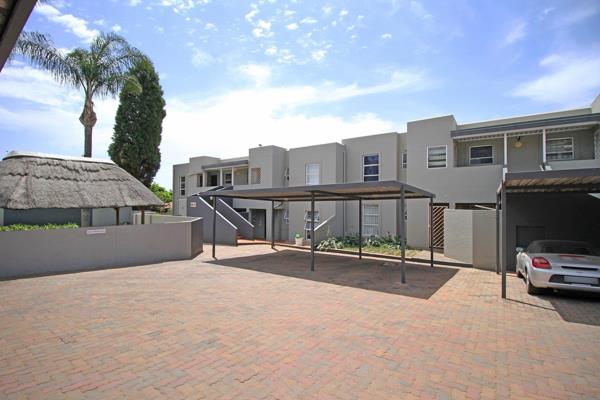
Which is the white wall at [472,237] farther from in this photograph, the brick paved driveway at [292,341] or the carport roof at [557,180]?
the brick paved driveway at [292,341]

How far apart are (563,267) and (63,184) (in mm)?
16162

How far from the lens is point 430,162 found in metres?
16.5

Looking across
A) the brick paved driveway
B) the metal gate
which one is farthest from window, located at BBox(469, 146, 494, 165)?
the brick paved driveway

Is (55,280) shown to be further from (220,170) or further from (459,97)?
(220,170)

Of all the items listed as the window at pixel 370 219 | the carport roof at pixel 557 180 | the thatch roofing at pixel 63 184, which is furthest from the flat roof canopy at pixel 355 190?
the window at pixel 370 219

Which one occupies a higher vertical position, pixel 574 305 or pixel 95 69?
pixel 95 69

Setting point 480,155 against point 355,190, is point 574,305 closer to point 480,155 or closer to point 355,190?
point 355,190

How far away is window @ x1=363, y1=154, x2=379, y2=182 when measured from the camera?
18953 millimetres

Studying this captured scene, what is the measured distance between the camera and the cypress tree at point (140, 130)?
81.1 feet

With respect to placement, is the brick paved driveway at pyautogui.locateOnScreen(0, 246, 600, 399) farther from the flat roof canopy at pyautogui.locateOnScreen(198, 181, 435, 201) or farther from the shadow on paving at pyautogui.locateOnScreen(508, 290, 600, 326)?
the flat roof canopy at pyautogui.locateOnScreen(198, 181, 435, 201)

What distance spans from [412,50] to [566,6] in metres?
3.72

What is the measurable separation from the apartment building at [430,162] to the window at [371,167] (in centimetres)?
6

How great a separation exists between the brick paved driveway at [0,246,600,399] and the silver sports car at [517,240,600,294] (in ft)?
1.42

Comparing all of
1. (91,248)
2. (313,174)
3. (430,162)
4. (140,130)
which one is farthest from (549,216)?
(140,130)
